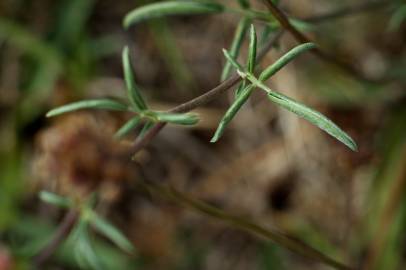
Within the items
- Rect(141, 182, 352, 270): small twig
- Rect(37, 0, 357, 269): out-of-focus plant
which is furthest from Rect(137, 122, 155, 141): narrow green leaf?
Rect(141, 182, 352, 270): small twig

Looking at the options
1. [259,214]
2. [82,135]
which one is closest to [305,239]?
[259,214]

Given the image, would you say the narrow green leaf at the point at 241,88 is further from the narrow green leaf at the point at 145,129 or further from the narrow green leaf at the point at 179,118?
the narrow green leaf at the point at 145,129

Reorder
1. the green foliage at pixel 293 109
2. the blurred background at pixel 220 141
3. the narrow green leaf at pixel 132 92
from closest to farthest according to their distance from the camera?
the green foliage at pixel 293 109
the narrow green leaf at pixel 132 92
the blurred background at pixel 220 141

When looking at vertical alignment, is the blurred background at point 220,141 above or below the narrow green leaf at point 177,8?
below

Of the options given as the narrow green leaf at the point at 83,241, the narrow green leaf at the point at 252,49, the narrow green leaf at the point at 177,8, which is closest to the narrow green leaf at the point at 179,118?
the narrow green leaf at the point at 252,49

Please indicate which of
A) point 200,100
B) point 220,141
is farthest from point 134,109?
point 220,141

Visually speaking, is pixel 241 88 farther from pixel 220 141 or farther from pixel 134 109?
pixel 220 141

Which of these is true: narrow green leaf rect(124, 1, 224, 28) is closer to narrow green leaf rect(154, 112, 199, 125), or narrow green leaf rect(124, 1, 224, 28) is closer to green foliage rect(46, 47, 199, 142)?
green foliage rect(46, 47, 199, 142)
